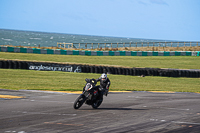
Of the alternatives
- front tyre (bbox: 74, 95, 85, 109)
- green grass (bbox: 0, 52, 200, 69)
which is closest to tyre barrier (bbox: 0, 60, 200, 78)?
green grass (bbox: 0, 52, 200, 69)

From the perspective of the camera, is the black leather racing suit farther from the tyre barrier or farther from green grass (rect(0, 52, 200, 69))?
green grass (rect(0, 52, 200, 69))

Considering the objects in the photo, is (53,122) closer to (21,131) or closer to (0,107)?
(21,131)

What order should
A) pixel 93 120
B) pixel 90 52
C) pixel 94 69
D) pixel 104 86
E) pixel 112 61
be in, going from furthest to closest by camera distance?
pixel 90 52 < pixel 112 61 < pixel 94 69 < pixel 104 86 < pixel 93 120

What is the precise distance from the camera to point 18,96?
14.4 metres

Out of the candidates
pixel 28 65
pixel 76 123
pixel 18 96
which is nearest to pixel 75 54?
pixel 28 65

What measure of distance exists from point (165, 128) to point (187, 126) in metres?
0.78

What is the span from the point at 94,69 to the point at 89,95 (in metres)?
16.9

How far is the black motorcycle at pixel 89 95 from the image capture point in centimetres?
1100

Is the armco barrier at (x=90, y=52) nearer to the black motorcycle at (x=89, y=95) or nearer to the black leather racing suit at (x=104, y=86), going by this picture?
the black leather racing suit at (x=104, y=86)

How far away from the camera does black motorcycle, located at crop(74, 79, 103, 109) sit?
11.0m

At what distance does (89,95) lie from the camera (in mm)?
11102

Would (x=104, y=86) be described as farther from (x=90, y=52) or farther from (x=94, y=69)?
(x=90, y=52)

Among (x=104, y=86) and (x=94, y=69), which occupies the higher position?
(x=104, y=86)

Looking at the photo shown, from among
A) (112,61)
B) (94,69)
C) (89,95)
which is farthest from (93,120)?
(112,61)
